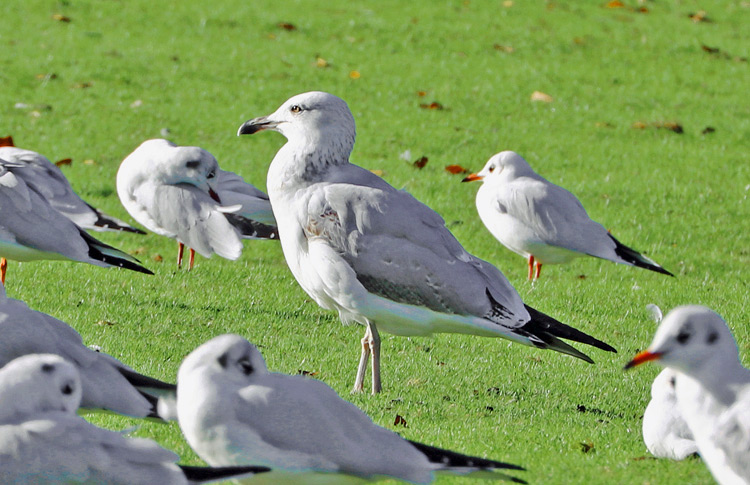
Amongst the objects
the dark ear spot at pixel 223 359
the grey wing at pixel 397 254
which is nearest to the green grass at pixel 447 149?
the grey wing at pixel 397 254

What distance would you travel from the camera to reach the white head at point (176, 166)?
9.55m

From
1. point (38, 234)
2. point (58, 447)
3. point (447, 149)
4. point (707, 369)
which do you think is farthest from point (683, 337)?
point (447, 149)

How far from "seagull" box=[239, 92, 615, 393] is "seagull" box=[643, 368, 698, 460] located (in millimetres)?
849

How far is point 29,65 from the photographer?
48.4 feet

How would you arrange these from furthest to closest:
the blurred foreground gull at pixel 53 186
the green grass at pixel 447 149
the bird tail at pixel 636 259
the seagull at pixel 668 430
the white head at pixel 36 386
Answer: the bird tail at pixel 636 259, the blurred foreground gull at pixel 53 186, the green grass at pixel 447 149, the seagull at pixel 668 430, the white head at pixel 36 386

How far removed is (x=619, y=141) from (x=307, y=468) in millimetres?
10362

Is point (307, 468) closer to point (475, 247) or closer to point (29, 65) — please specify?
point (475, 247)

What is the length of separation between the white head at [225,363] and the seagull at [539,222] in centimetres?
537

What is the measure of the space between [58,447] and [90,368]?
0.93 meters

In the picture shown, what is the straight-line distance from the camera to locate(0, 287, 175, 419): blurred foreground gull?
466 centimetres

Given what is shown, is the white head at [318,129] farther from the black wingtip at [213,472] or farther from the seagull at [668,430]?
the black wingtip at [213,472]

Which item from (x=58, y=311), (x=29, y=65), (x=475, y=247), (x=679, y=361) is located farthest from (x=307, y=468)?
(x=29, y=65)

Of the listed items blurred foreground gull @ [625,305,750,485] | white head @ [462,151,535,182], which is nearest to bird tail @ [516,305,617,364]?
Result: blurred foreground gull @ [625,305,750,485]

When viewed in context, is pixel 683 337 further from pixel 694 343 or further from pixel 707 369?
pixel 707 369
